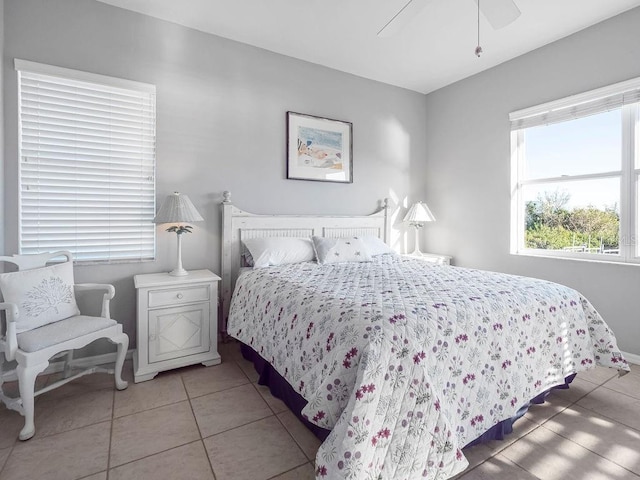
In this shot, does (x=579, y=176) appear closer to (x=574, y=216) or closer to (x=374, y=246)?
(x=574, y=216)

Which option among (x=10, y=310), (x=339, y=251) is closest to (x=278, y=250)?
(x=339, y=251)

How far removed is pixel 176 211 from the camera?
2.48 metres

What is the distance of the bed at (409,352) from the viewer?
4.00ft

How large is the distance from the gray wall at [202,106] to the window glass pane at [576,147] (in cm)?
166

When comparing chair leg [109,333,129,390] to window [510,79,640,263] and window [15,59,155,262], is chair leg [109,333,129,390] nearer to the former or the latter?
window [15,59,155,262]

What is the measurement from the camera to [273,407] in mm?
2029

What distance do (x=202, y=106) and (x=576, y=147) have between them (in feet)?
11.1

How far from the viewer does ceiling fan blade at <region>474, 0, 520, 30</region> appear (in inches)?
72.4

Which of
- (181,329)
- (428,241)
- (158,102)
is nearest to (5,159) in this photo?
(158,102)

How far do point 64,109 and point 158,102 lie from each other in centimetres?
64

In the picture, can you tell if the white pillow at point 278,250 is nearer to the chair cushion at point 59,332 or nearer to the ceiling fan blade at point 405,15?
the chair cushion at point 59,332

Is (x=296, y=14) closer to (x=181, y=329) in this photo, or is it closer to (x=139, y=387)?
(x=181, y=329)

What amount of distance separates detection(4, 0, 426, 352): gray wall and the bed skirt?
1.09 meters

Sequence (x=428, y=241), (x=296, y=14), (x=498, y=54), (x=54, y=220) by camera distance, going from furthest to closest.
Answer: (x=428, y=241) → (x=498, y=54) → (x=296, y=14) → (x=54, y=220)
